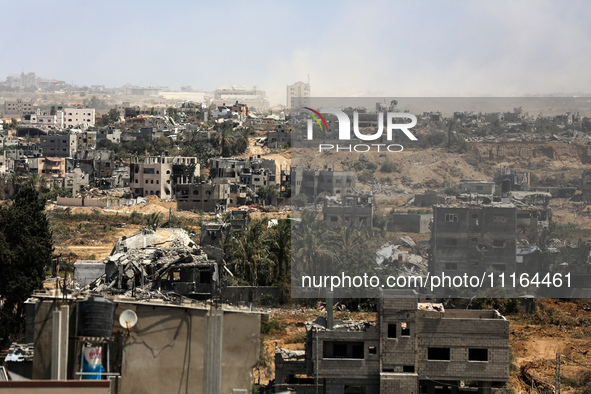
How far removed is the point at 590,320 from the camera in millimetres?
28031

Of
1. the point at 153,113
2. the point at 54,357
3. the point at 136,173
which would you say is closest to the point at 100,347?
the point at 54,357

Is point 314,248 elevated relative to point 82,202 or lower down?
lower down

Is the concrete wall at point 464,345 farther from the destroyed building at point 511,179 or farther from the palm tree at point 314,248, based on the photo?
the destroyed building at point 511,179

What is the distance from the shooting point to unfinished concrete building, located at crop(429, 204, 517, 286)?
26.1 meters

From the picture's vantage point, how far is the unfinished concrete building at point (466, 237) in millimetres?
26094

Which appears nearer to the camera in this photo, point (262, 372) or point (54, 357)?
point (54, 357)

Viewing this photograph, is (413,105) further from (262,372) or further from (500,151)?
(262,372)

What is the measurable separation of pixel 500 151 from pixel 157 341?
21.6 meters

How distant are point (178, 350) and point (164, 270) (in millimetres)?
9534

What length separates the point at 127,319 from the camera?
1141 centimetres

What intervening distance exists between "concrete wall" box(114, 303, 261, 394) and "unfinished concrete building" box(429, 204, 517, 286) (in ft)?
49.6

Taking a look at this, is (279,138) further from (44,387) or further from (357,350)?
(44,387)

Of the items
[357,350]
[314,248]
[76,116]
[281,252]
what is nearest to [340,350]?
[357,350]

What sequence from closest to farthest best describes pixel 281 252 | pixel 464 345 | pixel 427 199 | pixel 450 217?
pixel 464 345, pixel 450 217, pixel 427 199, pixel 281 252
